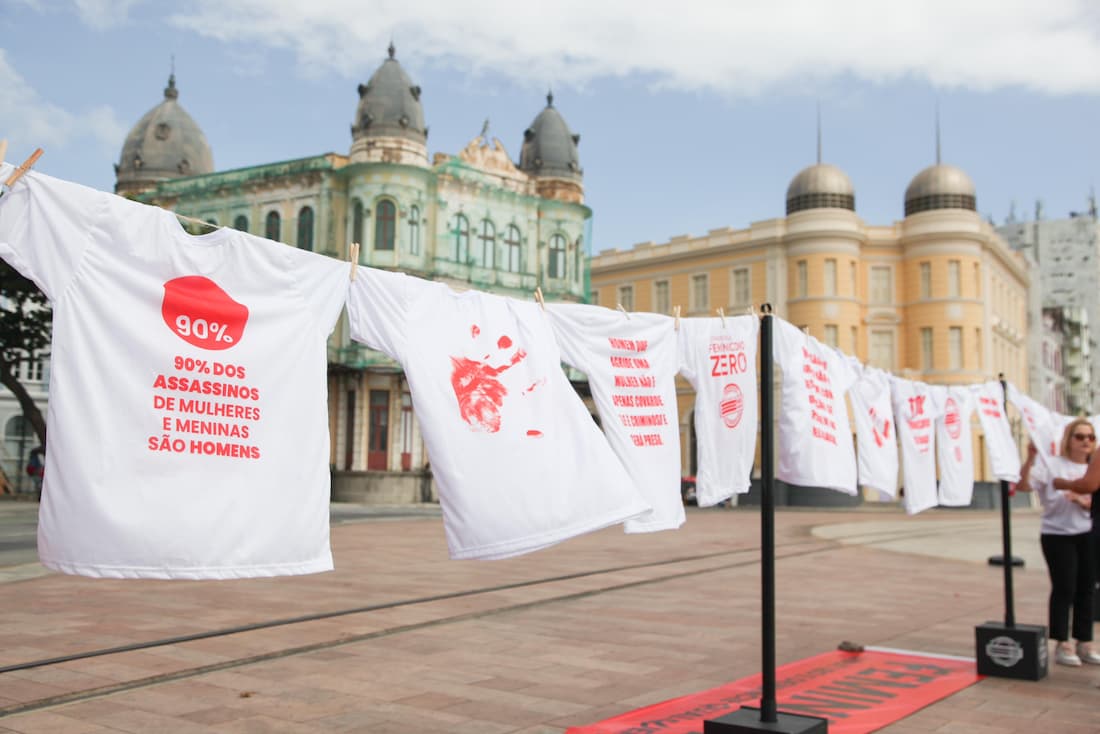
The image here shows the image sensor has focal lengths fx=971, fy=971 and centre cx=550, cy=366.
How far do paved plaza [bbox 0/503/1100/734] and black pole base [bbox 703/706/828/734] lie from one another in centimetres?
85

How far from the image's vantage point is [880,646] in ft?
27.2

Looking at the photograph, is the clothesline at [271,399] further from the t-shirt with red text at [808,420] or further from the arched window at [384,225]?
the arched window at [384,225]

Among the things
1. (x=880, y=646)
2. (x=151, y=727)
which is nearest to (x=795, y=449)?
(x=880, y=646)

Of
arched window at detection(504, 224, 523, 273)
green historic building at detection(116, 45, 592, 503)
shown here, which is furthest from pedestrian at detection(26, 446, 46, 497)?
arched window at detection(504, 224, 523, 273)

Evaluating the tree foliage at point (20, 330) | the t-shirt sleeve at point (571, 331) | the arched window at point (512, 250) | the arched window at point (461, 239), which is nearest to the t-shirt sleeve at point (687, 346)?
the t-shirt sleeve at point (571, 331)

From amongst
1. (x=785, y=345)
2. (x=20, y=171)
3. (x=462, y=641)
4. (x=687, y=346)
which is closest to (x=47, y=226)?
(x=20, y=171)

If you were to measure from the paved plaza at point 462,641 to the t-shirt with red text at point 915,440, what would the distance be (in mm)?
1277

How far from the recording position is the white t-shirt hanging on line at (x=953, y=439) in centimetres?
943

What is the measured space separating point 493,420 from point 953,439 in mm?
6129

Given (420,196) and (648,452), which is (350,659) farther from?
(420,196)

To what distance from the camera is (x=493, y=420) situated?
17.1 ft

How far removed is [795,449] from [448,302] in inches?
128

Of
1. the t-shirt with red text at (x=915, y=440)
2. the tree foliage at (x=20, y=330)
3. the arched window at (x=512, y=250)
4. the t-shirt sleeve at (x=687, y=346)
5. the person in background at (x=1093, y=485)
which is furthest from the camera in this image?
the arched window at (x=512, y=250)

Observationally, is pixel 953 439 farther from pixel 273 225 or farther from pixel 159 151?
pixel 159 151
